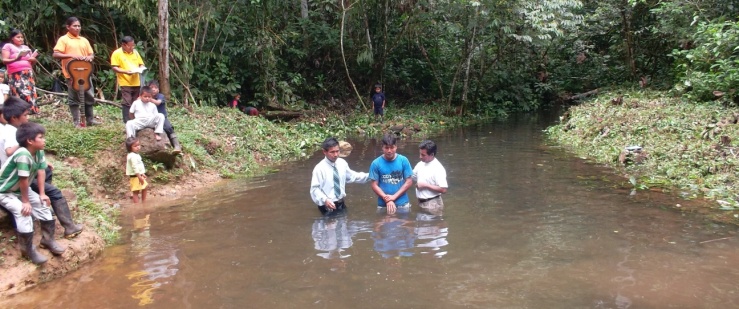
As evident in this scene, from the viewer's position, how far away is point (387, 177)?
23.6 ft

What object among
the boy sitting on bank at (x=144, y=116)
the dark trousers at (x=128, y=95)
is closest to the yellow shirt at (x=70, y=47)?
the dark trousers at (x=128, y=95)

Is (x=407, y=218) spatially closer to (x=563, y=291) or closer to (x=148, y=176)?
(x=563, y=291)

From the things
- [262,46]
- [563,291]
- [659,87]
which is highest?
[262,46]

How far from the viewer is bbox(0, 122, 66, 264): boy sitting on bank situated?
505cm

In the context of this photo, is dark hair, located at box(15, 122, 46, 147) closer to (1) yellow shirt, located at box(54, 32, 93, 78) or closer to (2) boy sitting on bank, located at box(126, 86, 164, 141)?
(2) boy sitting on bank, located at box(126, 86, 164, 141)

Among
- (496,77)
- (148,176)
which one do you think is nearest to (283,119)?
(148,176)

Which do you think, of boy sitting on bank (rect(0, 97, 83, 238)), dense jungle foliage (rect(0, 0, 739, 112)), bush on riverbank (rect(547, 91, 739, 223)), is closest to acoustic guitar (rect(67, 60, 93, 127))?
dense jungle foliage (rect(0, 0, 739, 112))

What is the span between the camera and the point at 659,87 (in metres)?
20.4

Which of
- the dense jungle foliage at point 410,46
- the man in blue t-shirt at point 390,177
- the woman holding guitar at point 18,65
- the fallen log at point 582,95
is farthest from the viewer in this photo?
the fallen log at point 582,95

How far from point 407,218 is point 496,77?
21.0m

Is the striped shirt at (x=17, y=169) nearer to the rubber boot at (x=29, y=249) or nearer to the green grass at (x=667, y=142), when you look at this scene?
the rubber boot at (x=29, y=249)

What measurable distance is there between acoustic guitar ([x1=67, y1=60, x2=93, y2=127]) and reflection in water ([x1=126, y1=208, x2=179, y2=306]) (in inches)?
143

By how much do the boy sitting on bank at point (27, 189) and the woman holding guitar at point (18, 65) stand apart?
4.39 metres

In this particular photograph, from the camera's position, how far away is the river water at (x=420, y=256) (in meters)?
4.61
